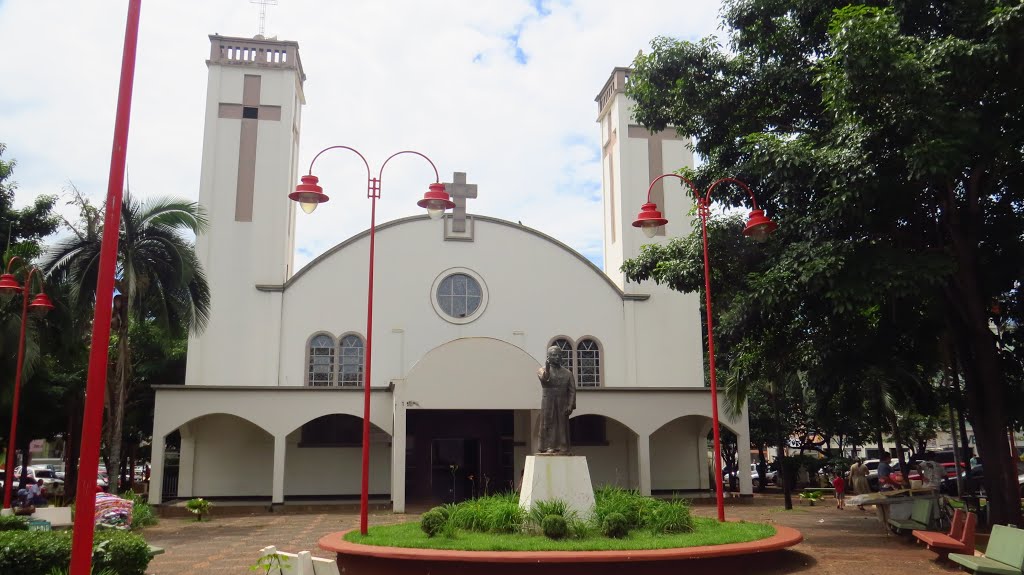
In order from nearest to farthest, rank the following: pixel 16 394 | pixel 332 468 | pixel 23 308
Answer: pixel 16 394, pixel 23 308, pixel 332 468

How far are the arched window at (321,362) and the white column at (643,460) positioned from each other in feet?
27.6

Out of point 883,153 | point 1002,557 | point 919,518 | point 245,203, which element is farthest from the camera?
point 245,203

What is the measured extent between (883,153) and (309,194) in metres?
8.52

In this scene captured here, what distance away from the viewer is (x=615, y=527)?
1042cm

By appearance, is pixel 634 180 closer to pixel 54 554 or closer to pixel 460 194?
pixel 460 194

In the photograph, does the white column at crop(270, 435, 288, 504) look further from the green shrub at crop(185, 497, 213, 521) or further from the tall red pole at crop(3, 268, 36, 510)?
the tall red pole at crop(3, 268, 36, 510)

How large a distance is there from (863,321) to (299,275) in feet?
47.6

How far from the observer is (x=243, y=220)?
22.8 m

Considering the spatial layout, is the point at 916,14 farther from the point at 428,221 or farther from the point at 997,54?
the point at 428,221

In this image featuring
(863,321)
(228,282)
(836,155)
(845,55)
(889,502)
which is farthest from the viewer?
(228,282)

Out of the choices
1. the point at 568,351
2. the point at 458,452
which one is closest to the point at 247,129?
the point at 458,452

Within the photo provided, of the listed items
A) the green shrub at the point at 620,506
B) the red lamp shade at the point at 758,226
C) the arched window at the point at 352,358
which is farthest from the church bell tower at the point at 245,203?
the red lamp shade at the point at 758,226

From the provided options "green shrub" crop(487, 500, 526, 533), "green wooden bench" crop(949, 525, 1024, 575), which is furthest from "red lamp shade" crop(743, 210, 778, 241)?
"green shrub" crop(487, 500, 526, 533)

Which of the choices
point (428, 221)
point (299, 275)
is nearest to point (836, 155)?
point (428, 221)
